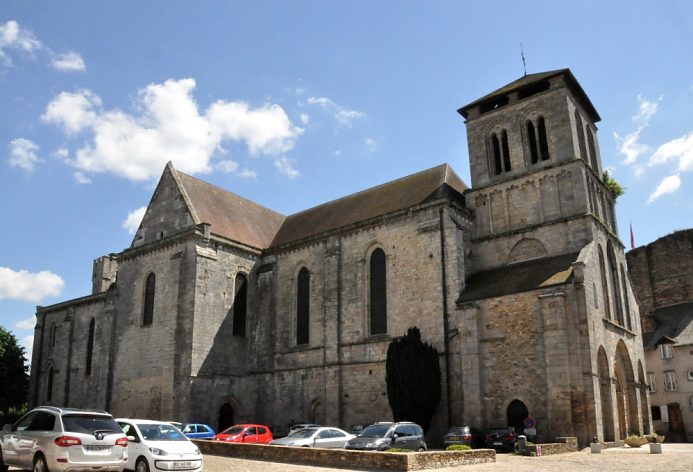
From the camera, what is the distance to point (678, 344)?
1558 inches

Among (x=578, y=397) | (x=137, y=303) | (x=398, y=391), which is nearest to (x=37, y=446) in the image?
(x=398, y=391)

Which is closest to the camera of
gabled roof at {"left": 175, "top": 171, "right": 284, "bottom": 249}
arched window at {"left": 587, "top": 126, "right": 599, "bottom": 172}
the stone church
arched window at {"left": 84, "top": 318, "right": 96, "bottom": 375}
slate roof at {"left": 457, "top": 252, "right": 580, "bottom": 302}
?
the stone church

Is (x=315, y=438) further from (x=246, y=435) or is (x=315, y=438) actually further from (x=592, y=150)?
(x=592, y=150)

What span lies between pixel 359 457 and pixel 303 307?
61.6 ft

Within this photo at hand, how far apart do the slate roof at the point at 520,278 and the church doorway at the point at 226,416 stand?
14.9m

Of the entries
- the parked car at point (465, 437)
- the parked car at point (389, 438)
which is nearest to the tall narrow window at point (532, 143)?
the parked car at point (465, 437)

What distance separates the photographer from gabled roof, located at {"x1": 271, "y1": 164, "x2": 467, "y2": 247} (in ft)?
105

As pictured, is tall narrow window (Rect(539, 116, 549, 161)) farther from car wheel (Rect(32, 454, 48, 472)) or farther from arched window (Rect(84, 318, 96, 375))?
A: arched window (Rect(84, 318, 96, 375))

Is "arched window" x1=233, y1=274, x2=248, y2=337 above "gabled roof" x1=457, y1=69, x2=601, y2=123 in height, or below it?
below

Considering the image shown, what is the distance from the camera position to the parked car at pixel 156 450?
13.4m

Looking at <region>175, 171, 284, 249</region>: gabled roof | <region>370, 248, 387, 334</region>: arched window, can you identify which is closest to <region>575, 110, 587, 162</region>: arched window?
<region>370, 248, 387, 334</region>: arched window

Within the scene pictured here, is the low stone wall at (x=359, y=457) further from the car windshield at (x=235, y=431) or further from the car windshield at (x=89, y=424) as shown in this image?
the car windshield at (x=89, y=424)

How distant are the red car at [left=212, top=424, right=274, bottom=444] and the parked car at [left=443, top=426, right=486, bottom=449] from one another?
7.78m

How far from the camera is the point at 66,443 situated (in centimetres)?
1173
